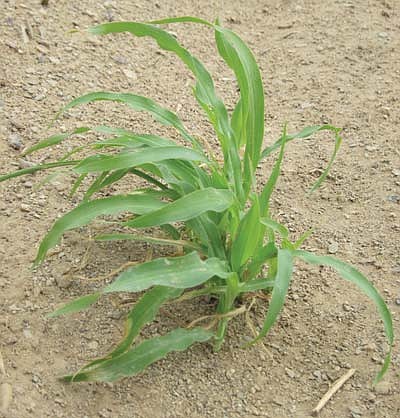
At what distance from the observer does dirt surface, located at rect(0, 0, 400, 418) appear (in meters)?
1.73

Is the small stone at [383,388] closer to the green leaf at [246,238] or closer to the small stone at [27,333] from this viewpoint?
the green leaf at [246,238]

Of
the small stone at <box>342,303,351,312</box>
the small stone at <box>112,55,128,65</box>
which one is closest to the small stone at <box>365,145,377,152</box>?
the small stone at <box>342,303,351,312</box>

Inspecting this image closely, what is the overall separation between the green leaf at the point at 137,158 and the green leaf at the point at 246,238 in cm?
17

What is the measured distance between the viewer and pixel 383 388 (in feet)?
5.75

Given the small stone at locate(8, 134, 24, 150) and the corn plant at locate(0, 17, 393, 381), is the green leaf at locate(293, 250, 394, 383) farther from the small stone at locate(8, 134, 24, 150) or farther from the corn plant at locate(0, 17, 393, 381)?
the small stone at locate(8, 134, 24, 150)

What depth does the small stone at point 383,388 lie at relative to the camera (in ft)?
5.73

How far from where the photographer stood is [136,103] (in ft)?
6.24

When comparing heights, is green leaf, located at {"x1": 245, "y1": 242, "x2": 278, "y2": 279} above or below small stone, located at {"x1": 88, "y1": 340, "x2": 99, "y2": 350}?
above

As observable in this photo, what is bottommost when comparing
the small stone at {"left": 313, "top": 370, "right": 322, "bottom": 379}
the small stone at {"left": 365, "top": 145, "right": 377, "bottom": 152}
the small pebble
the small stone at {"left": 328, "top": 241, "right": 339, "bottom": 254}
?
the small stone at {"left": 313, "top": 370, "right": 322, "bottom": 379}

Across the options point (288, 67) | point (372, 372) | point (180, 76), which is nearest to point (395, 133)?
point (288, 67)

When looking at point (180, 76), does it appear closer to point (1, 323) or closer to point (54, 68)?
point (54, 68)

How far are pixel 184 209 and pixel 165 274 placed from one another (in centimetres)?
14

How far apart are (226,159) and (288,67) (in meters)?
1.06

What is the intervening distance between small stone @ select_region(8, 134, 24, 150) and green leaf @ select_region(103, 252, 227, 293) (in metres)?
0.92
